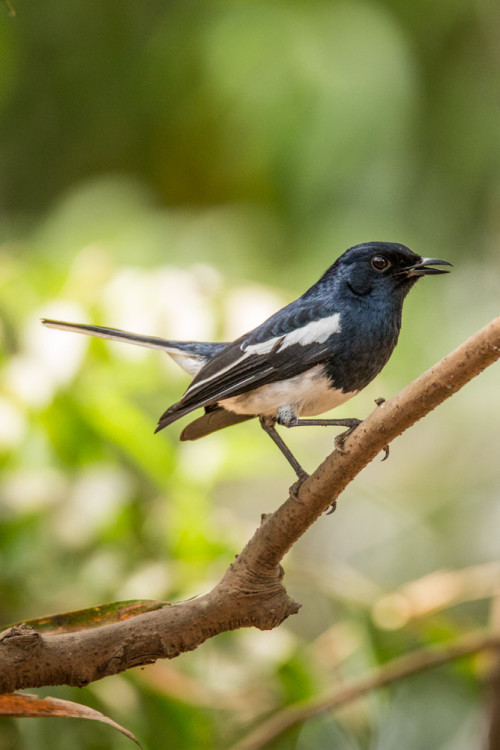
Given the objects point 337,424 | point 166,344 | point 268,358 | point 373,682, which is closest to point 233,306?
point 166,344

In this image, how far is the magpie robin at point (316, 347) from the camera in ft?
8.49

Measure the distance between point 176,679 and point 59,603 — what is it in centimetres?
52

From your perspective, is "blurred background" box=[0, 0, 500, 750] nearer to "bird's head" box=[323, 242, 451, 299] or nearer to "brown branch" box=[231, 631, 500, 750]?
"brown branch" box=[231, 631, 500, 750]

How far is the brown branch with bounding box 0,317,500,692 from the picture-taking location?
1.73m

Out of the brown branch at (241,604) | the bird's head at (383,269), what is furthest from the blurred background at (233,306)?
the brown branch at (241,604)

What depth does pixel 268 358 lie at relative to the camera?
269 centimetres

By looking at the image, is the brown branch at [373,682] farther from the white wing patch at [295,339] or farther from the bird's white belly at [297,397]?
the white wing patch at [295,339]

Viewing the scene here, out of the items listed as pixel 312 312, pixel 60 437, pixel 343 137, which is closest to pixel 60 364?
pixel 60 437

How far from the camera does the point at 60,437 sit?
3143mm

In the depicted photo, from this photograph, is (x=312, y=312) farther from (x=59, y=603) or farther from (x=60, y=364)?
(x=59, y=603)

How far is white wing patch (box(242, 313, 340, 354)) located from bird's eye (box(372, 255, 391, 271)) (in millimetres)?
182

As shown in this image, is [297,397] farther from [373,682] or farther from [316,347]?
[373,682]

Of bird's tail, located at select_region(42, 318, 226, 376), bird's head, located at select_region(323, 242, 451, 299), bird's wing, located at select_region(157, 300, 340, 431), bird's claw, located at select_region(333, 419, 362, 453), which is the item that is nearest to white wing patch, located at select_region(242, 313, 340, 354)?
bird's wing, located at select_region(157, 300, 340, 431)

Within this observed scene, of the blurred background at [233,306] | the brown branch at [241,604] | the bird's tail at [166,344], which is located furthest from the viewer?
the blurred background at [233,306]
